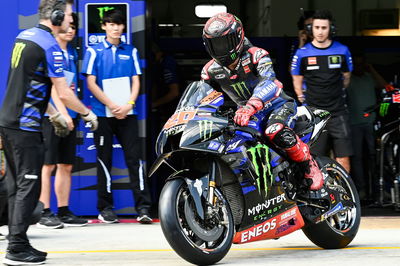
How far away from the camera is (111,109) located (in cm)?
1000

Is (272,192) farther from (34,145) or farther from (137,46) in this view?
(137,46)

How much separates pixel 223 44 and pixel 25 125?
155 cm

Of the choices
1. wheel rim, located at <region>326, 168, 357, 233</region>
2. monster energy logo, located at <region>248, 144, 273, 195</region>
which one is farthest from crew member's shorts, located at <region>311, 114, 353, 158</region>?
monster energy logo, located at <region>248, 144, 273, 195</region>

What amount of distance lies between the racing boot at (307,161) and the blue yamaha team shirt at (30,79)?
1.82 m

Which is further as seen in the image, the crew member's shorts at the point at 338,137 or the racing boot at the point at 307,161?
the crew member's shorts at the point at 338,137

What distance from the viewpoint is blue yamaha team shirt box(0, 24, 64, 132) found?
7016mm

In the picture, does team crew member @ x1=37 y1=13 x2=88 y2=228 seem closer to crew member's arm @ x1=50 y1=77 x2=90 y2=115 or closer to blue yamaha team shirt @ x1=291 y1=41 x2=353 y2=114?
crew member's arm @ x1=50 y1=77 x2=90 y2=115

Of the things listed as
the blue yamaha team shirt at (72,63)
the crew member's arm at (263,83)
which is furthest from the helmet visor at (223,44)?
the blue yamaha team shirt at (72,63)

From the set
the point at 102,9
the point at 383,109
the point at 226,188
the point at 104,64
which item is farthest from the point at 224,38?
the point at 383,109

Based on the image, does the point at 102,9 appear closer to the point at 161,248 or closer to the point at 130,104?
the point at 130,104

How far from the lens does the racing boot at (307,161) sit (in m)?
7.27

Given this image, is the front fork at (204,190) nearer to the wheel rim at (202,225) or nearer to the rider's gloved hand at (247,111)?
the wheel rim at (202,225)

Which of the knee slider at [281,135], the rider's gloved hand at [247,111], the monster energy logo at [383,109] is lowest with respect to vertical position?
the monster energy logo at [383,109]

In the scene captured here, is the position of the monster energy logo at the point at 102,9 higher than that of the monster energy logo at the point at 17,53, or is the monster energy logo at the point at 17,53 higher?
the monster energy logo at the point at 102,9
